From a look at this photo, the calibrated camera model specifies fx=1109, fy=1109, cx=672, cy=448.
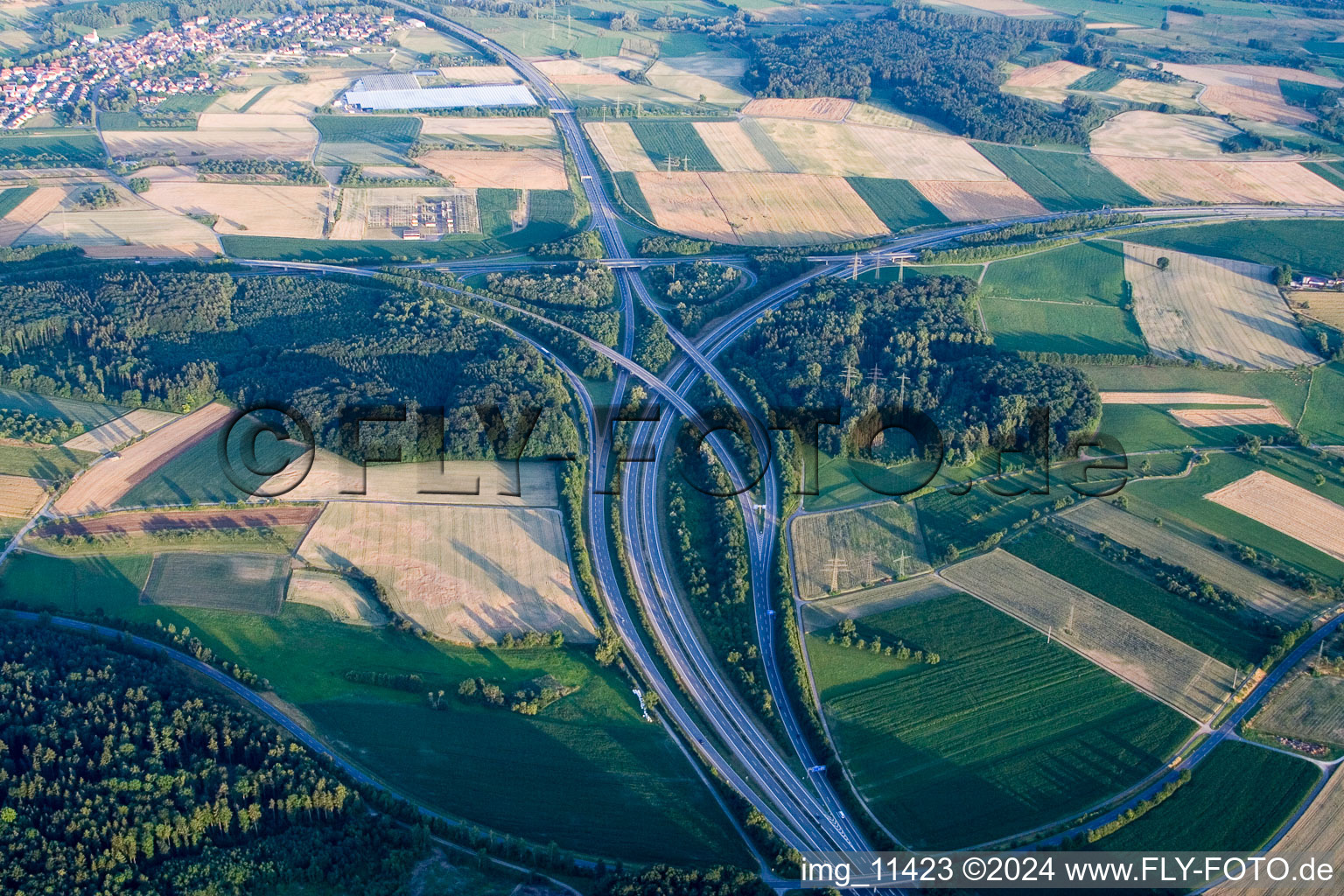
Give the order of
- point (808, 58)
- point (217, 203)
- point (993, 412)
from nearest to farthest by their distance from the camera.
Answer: point (993, 412), point (217, 203), point (808, 58)

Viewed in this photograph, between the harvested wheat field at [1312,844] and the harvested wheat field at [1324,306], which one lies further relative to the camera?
the harvested wheat field at [1324,306]

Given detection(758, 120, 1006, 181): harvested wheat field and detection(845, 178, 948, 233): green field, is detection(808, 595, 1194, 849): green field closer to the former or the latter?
detection(845, 178, 948, 233): green field

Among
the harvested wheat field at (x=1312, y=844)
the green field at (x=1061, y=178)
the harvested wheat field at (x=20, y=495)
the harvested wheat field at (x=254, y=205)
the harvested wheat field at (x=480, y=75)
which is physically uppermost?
the harvested wheat field at (x=480, y=75)

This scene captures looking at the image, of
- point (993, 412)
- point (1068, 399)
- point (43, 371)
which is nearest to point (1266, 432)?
point (1068, 399)

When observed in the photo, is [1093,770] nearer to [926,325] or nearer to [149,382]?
[926,325]

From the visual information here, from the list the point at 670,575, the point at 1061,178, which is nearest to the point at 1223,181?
the point at 1061,178

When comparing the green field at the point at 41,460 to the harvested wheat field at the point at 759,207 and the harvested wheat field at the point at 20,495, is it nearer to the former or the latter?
the harvested wheat field at the point at 20,495

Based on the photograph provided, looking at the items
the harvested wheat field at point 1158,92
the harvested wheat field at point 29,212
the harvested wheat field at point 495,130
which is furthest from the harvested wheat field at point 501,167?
the harvested wheat field at point 1158,92
